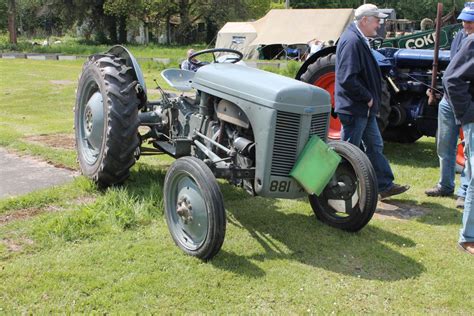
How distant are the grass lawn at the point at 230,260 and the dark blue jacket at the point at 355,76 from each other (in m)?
1.06

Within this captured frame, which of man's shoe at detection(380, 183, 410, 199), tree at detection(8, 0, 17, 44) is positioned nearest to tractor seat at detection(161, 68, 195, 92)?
man's shoe at detection(380, 183, 410, 199)

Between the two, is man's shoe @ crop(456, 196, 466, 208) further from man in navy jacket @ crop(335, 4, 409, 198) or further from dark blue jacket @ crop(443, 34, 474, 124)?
dark blue jacket @ crop(443, 34, 474, 124)

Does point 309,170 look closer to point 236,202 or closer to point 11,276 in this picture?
point 236,202

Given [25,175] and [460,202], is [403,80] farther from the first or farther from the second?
[25,175]

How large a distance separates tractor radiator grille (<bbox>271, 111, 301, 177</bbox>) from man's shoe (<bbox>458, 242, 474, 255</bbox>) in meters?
1.57

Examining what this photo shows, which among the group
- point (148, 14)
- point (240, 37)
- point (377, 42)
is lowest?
point (240, 37)

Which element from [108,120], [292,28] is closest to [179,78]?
[108,120]

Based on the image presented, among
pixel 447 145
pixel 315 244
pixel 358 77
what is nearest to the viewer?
pixel 315 244

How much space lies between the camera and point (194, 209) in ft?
13.2

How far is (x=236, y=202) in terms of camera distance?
211 inches

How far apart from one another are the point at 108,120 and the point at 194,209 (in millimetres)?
1433

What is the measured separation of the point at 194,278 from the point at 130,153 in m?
1.71

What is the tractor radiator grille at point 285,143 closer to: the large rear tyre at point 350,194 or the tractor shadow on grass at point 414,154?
the large rear tyre at point 350,194

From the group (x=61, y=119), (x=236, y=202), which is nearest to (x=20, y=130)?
(x=61, y=119)
